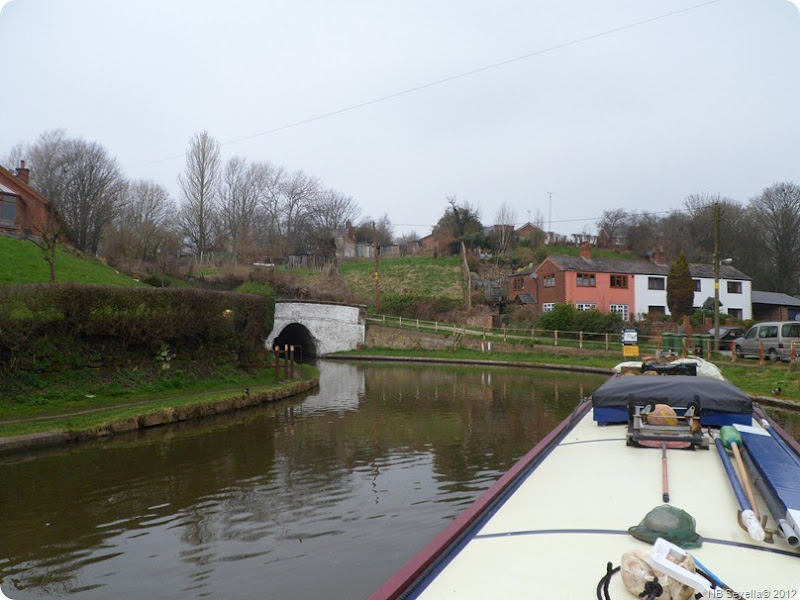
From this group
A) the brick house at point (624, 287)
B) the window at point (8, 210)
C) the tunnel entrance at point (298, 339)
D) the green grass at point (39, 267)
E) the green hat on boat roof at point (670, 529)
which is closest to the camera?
the green hat on boat roof at point (670, 529)

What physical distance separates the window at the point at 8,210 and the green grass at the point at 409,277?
24.2m

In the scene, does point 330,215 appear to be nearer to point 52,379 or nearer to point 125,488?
point 52,379

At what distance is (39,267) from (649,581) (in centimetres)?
2821

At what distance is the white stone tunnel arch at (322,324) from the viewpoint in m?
37.1

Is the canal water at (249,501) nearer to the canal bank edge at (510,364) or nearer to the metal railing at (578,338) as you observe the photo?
the canal bank edge at (510,364)

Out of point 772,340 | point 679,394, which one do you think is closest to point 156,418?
point 679,394

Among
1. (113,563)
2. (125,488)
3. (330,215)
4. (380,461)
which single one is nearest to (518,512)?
(113,563)

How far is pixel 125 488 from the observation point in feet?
27.6

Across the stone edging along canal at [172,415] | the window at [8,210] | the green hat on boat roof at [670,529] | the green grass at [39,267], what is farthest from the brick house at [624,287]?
the green hat on boat roof at [670,529]

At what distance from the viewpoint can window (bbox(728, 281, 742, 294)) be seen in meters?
40.6

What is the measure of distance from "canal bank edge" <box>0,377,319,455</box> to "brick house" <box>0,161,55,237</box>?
66.3ft

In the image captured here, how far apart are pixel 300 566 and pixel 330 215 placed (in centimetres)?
6247

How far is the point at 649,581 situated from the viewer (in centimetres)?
265

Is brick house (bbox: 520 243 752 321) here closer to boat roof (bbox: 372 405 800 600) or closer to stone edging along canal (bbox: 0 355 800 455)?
stone edging along canal (bbox: 0 355 800 455)
